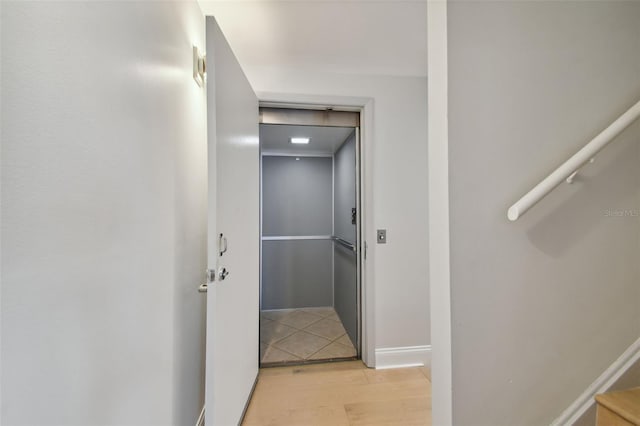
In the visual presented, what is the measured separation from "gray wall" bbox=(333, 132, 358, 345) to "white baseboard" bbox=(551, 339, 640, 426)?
52.6 inches

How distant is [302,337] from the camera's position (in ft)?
7.98

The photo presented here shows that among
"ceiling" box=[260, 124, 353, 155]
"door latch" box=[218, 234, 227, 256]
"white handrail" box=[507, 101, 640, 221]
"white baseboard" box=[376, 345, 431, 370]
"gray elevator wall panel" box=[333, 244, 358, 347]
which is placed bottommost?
"white baseboard" box=[376, 345, 431, 370]

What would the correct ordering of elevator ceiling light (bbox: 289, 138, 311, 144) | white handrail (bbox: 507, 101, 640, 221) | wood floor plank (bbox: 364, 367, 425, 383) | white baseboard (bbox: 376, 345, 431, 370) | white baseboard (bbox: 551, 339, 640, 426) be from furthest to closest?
elevator ceiling light (bbox: 289, 138, 311, 144) → white baseboard (bbox: 376, 345, 431, 370) → wood floor plank (bbox: 364, 367, 425, 383) → white baseboard (bbox: 551, 339, 640, 426) → white handrail (bbox: 507, 101, 640, 221)

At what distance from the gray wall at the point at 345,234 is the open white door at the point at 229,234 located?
0.93m

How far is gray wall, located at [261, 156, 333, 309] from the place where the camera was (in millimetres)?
3225

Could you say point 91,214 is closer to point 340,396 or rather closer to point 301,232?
point 340,396

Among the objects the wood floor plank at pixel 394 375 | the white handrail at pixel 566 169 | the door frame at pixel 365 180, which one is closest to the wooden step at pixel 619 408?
the white handrail at pixel 566 169

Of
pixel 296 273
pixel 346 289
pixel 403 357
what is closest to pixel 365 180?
pixel 346 289

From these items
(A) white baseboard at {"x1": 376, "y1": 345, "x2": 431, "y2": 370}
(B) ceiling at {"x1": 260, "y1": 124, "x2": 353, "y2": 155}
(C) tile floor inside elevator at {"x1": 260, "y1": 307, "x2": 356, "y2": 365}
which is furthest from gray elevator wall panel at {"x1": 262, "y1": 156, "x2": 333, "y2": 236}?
(A) white baseboard at {"x1": 376, "y1": 345, "x2": 431, "y2": 370}

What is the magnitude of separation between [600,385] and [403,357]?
1176mm

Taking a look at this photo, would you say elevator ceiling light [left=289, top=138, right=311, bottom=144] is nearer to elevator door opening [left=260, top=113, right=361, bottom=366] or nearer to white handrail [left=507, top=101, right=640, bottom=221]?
elevator door opening [left=260, top=113, right=361, bottom=366]

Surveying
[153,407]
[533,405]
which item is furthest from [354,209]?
[153,407]

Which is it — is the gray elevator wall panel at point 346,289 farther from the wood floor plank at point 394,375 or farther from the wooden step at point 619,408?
the wooden step at point 619,408

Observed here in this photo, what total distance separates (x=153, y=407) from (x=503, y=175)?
1.43 m
